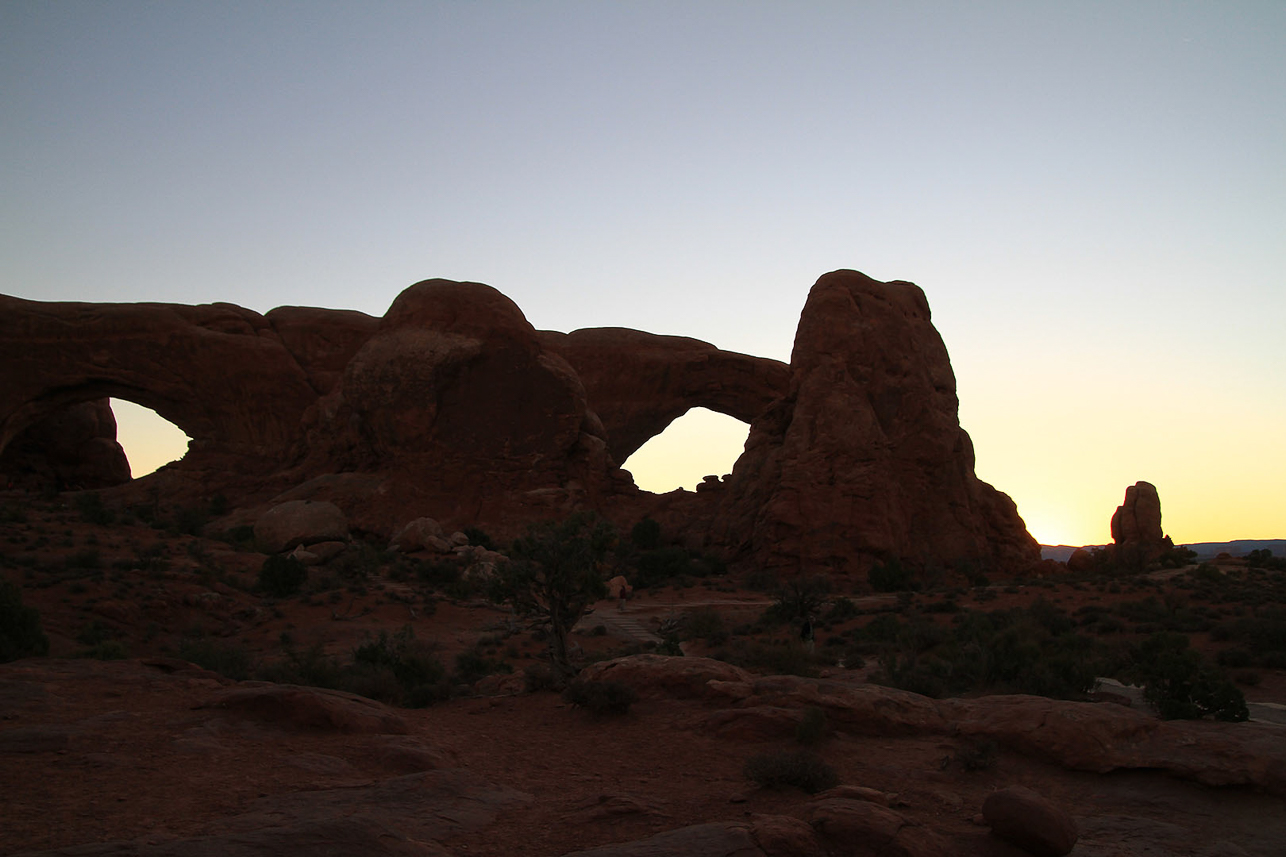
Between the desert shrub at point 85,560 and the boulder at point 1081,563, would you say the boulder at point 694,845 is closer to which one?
the desert shrub at point 85,560

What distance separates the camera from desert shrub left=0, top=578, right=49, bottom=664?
39.4 feet

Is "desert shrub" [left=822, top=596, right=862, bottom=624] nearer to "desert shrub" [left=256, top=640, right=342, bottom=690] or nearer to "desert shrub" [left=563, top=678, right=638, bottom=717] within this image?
"desert shrub" [left=563, top=678, right=638, bottom=717]

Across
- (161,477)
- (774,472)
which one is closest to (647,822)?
(774,472)

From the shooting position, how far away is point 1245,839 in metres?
6.42

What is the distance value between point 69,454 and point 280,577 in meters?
→ 27.9

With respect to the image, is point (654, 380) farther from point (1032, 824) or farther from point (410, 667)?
point (1032, 824)

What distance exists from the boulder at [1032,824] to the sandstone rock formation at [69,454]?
140 feet

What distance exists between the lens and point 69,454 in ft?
137

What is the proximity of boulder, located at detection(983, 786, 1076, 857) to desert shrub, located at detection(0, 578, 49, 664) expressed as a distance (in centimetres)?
1260

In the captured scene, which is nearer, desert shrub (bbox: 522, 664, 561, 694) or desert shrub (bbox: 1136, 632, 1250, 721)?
desert shrub (bbox: 1136, 632, 1250, 721)

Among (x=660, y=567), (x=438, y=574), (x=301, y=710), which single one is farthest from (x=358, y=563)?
(x=301, y=710)

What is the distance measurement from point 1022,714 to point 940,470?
22771 millimetres

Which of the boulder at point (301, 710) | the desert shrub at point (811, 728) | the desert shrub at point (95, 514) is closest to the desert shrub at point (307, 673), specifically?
the boulder at point (301, 710)

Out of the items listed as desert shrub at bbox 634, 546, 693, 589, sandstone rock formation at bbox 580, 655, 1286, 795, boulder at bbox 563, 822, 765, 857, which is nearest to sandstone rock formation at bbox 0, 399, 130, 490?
desert shrub at bbox 634, 546, 693, 589
